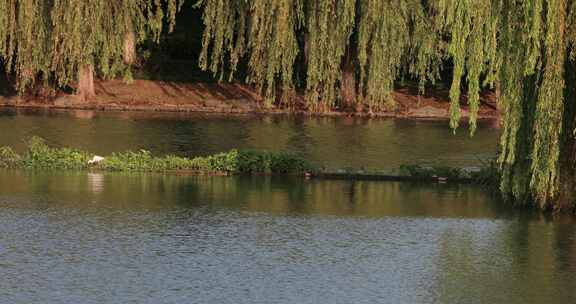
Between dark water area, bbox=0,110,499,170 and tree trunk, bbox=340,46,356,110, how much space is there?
1649mm

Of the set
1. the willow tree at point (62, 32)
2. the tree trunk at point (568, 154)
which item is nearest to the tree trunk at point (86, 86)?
the willow tree at point (62, 32)

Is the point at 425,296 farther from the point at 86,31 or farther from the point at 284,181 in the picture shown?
the point at 86,31

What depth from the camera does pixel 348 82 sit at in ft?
136

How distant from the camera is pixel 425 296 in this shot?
47.0ft

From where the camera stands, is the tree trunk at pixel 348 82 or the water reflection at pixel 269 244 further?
the tree trunk at pixel 348 82

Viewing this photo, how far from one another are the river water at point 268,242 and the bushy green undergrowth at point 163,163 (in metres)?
0.67

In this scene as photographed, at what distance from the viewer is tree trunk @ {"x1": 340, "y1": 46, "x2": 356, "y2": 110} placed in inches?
1610

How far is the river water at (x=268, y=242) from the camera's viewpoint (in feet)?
47.2

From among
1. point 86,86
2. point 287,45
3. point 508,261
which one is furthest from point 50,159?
point 86,86

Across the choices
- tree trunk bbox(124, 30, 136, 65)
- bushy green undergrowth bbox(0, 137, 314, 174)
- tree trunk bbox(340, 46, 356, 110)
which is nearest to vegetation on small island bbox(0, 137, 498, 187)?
bushy green undergrowth bbox(0, 137, 314, 174)

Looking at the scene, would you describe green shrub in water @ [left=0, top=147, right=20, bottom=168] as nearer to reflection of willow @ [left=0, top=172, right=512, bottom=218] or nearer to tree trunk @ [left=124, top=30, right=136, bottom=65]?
reflection of willow @ [left=0, top=172, right=512, bottom=218]

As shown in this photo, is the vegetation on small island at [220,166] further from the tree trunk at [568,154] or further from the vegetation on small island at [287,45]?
the tree trunk at [568,154]

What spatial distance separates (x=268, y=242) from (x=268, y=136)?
17.4 metres

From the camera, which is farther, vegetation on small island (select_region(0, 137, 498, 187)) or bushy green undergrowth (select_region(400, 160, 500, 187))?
vegetation on small island (select_region(0, 137, 498, 187))
